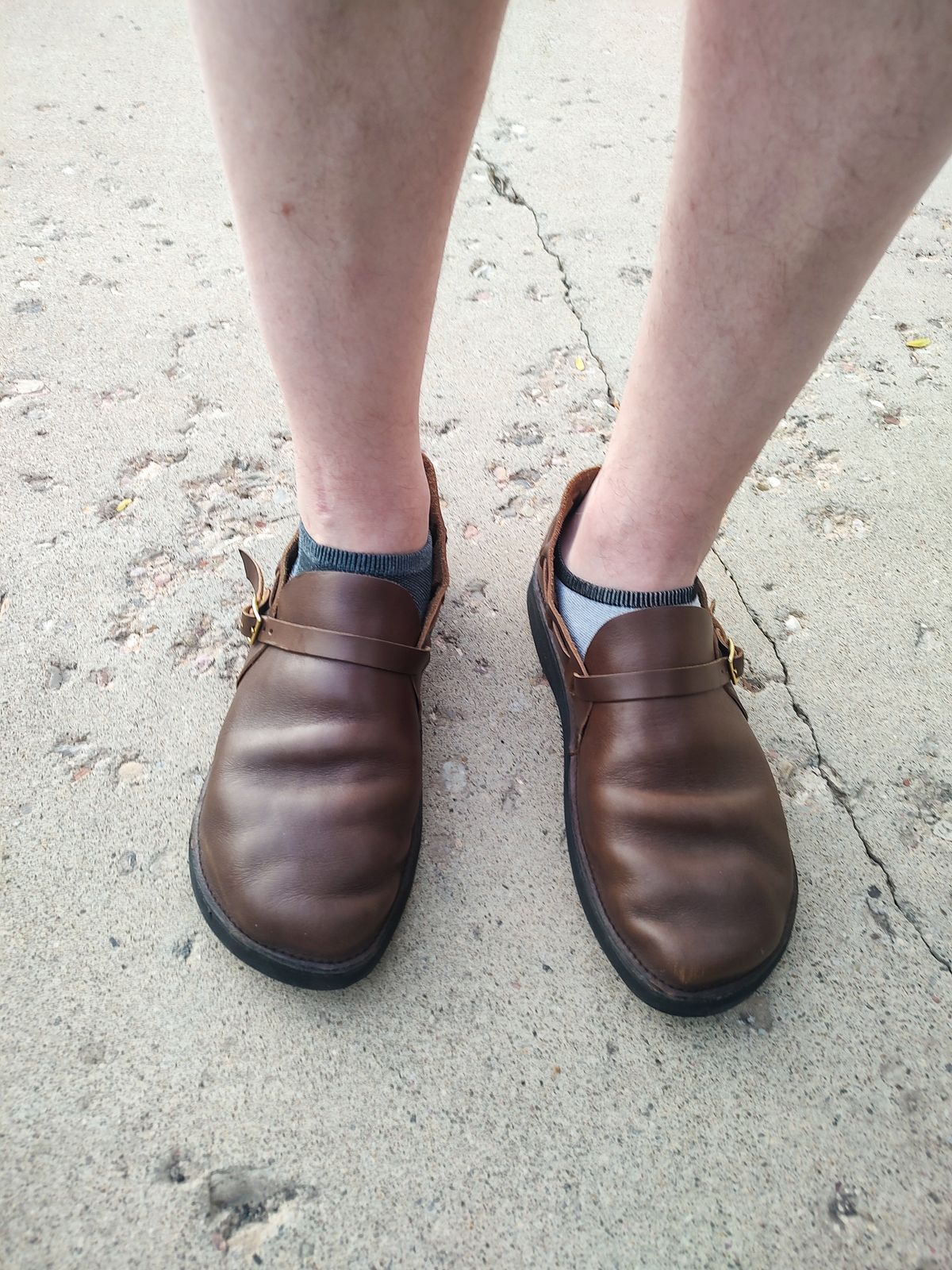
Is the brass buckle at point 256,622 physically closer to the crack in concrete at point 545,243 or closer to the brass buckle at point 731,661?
the brass buckle at point 731,661

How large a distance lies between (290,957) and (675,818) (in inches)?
13.9

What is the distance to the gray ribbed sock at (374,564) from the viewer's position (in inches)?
31.2

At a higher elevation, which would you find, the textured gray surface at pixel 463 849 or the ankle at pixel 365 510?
the ankle at pixel 365 510

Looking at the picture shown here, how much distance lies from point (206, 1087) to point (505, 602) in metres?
0.61

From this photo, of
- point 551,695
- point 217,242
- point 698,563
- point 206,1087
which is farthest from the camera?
point 217,242

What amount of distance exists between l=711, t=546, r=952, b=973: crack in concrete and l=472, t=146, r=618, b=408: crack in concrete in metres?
0.43

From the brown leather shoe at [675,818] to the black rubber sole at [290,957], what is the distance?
20 cm

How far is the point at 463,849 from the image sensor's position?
787 millimetres

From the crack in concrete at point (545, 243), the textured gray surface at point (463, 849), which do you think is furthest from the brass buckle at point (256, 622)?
the crack in concrete at point (545, 243)

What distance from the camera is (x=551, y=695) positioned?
0.91 m

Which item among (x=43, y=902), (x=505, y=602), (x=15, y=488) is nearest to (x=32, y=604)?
(x=15, y=488)

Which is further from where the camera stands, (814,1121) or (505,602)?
(505,602)

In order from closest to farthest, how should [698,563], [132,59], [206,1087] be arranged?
[206,1087]
[698,563]
[132,59]

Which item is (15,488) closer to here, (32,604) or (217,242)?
(32,604)
